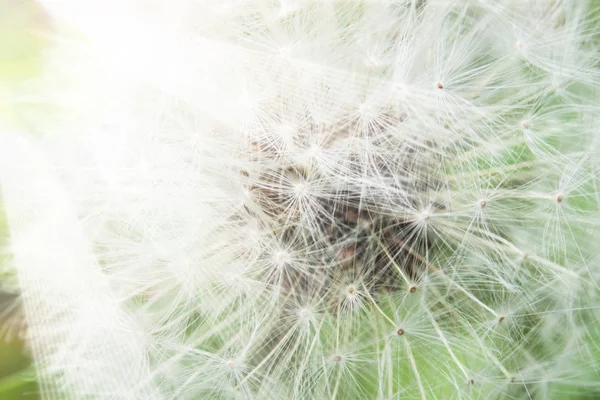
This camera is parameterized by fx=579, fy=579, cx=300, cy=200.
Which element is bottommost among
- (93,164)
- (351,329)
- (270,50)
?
(351,329)

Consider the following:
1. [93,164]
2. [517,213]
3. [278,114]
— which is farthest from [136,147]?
[517,213]

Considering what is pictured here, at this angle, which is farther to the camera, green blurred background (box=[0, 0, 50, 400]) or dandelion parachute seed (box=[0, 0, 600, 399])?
green blurred background (box=[0, 0, 50, 400])

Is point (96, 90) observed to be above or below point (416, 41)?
below

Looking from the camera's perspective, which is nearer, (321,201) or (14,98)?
(321,201)

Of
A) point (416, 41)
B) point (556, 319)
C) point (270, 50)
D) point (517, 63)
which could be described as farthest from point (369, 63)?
point (556, 319)

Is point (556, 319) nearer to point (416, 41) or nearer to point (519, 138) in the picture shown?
point (519, 138)

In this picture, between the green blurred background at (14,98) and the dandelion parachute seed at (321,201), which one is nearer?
the dandelion parachute seed at (321,201)

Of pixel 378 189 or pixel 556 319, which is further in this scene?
pixel 556 319
